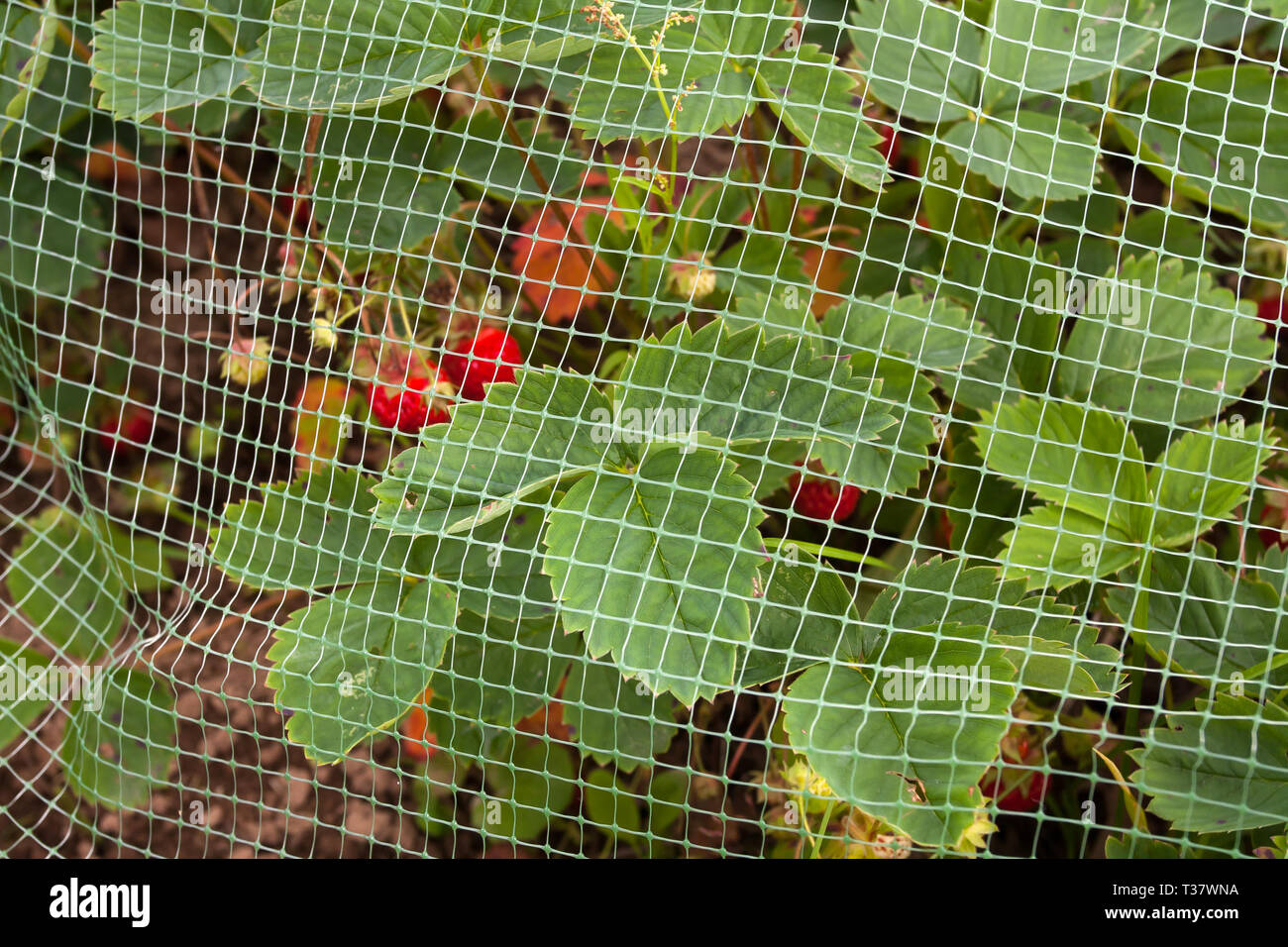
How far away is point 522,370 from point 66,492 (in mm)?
1034

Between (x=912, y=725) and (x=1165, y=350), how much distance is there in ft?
1.92

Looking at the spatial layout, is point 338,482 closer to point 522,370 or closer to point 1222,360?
point 522,370

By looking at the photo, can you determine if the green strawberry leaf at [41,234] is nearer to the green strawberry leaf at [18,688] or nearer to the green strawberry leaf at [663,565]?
the green strawberry leaf at [18,688]

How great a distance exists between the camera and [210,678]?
5.07 feet

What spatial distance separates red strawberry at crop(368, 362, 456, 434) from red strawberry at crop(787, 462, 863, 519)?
18.5 inches

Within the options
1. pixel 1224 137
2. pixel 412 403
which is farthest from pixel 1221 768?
pixel 412 403

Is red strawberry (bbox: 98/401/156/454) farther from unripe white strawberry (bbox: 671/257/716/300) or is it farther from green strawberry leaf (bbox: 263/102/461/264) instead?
unripe white strawberry (bbox: 671/257/716/300)

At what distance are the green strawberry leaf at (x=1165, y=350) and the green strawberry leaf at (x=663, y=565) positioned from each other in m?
0.49

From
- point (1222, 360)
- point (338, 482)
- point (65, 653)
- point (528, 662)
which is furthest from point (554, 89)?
point (65, 653)

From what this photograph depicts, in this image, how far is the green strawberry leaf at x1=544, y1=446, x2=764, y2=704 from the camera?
3.45ft

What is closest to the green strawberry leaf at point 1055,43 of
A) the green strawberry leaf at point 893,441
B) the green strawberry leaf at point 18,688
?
the green strawberry leaf at point 893,441

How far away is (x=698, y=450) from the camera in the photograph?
1105 mm

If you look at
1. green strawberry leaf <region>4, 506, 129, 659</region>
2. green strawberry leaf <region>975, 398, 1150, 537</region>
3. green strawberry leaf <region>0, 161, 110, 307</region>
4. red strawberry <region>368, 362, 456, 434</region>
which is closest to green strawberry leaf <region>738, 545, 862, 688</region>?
green strawberry leaf <region>975, 398, 1150, 537</region>

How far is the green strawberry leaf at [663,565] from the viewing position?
105 centimetres
